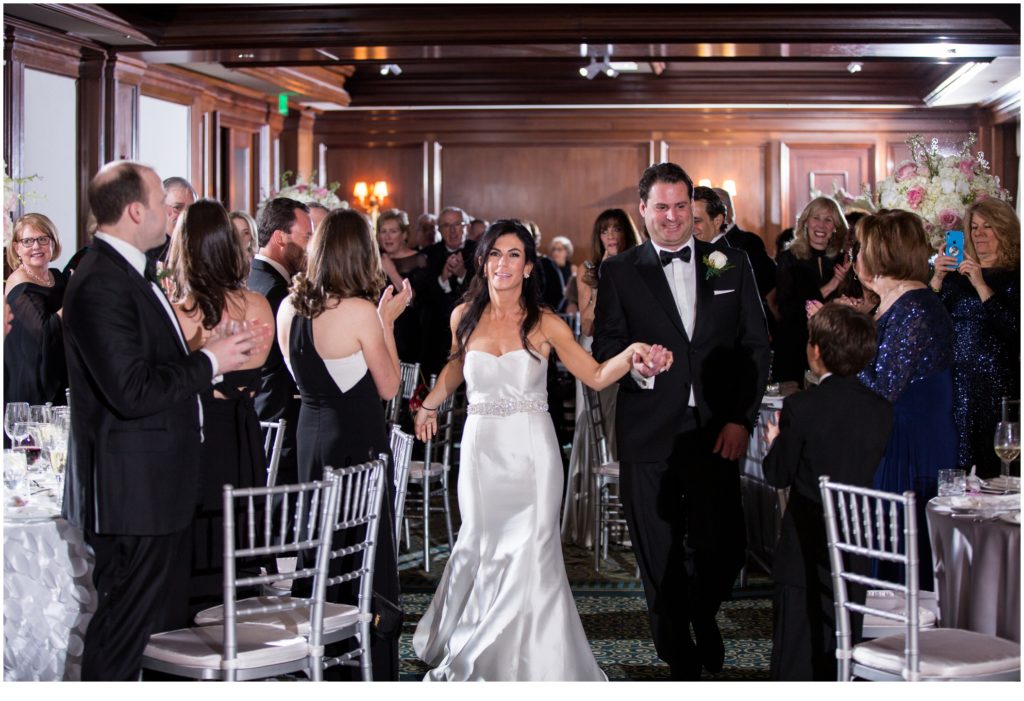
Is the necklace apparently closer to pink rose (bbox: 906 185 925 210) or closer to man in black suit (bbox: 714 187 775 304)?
man in black suit (bbox: 714 187 775 304)

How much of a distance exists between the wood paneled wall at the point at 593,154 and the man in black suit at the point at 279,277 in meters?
8.38

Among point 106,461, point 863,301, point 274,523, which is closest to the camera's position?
point 106,461

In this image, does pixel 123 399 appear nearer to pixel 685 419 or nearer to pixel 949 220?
pixel 685 419

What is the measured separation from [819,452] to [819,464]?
0.12 feet

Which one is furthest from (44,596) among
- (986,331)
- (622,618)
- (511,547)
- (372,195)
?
(372,195)

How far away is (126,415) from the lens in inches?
126

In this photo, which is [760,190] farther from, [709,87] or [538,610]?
[538,610]

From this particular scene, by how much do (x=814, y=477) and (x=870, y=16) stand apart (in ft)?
16.9

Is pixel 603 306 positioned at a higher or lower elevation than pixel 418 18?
lower

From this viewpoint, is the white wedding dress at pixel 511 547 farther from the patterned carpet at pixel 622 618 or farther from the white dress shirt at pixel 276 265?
the white dress shirt at pixel 276 265

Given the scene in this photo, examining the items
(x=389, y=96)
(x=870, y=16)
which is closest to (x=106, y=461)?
(x=870, y=16)

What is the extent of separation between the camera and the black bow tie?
14.3 ft

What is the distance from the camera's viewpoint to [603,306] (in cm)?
439

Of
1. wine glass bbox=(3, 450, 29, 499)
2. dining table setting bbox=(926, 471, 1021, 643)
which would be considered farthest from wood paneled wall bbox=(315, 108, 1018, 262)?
wine glass bbox=(3, 450, 29, 499)
